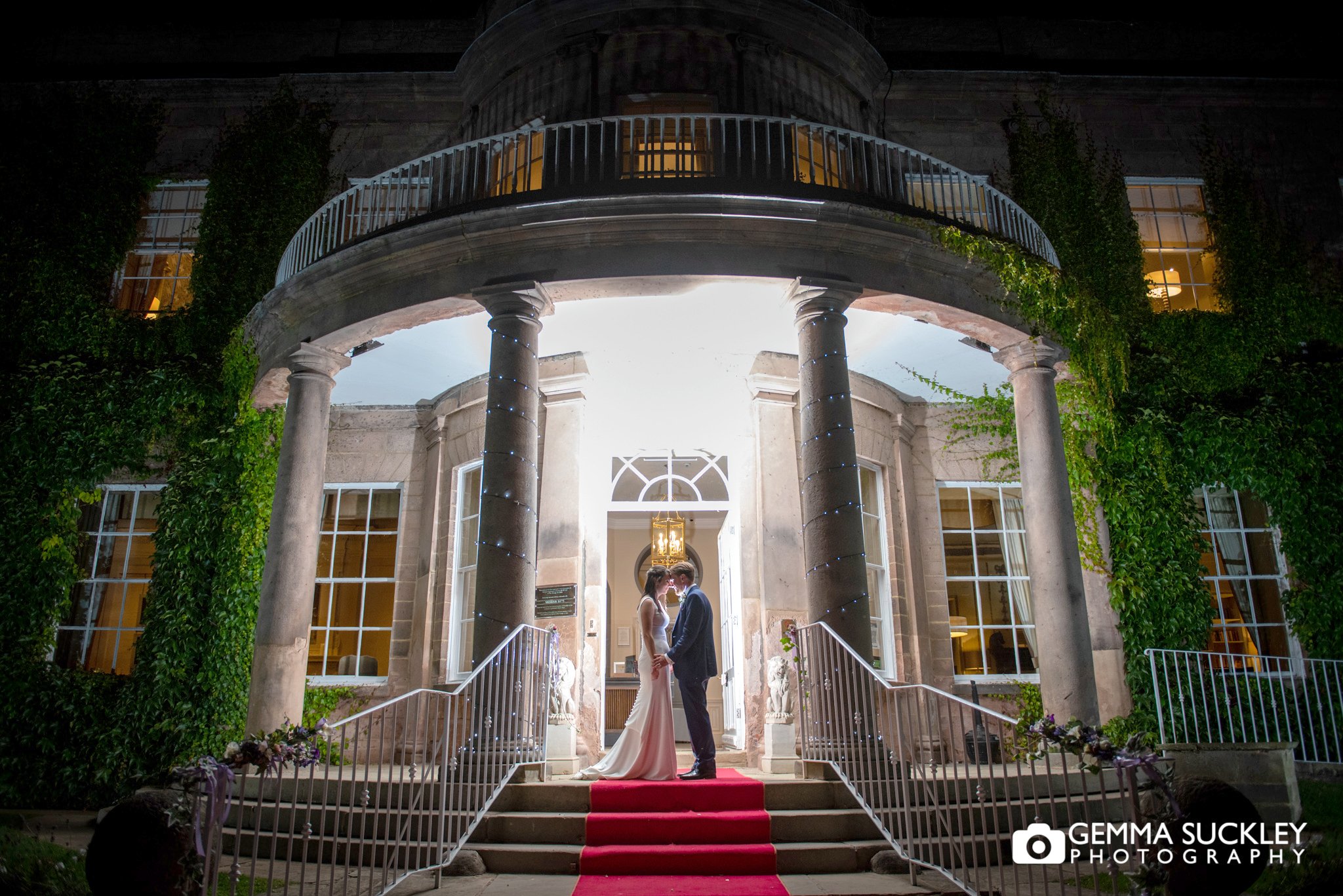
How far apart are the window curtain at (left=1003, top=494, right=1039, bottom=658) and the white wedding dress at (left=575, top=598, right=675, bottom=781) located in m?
6.37

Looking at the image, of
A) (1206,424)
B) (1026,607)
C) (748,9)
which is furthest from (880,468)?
(748,9)

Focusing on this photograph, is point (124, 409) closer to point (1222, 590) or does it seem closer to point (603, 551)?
point (603, 551)

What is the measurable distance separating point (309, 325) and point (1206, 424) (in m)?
9.78

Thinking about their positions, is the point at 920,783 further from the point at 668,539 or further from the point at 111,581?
the point at 111,581

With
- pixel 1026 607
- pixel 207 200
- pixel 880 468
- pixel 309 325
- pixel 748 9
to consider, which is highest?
pixel 748 9

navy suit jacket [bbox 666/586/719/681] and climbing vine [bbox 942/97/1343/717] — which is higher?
climbing vine [bbox 942/97/1343/717]

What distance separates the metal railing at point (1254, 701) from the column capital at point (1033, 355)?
9.79ft

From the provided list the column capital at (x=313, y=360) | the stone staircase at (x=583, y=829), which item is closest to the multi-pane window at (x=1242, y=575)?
the stone staircase at (x=583, y=829)

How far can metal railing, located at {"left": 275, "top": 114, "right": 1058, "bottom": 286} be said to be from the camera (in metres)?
8.41

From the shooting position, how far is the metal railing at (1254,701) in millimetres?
9164

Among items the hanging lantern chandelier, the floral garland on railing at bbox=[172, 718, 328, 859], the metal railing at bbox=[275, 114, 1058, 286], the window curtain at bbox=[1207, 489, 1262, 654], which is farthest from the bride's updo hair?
the window curtain at bbox=[1207, 489, 1262, 654]

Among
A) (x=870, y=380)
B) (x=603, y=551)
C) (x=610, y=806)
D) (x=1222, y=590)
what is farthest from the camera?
(x=870, y=380)

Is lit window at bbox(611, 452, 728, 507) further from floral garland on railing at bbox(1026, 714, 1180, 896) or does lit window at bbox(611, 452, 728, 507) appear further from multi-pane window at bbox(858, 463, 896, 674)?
floral garland on railing at bbox(1026, 714, 1180, 896)

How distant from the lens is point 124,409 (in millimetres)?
10484
